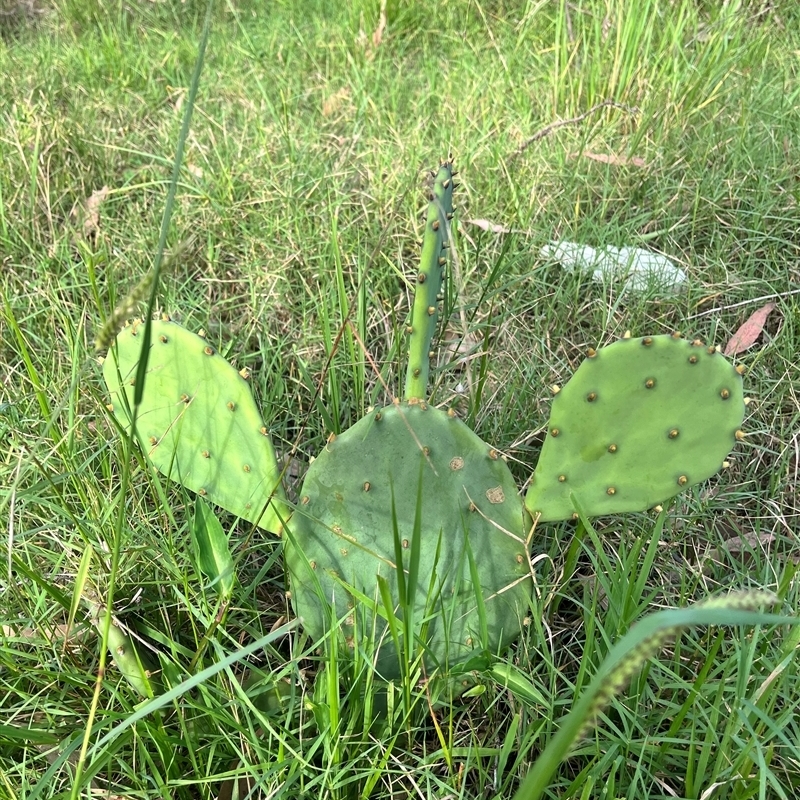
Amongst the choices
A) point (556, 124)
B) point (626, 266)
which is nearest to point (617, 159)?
point (626, 266)

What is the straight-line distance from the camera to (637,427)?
855 millimetres

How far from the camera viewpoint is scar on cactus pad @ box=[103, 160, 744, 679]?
32.7 inches

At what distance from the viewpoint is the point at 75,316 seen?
1425 millimetres

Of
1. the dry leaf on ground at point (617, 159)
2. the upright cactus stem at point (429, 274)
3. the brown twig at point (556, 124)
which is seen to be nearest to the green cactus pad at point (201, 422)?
the upright cactus stem at point (429, 274)

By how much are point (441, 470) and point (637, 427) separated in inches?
9.6

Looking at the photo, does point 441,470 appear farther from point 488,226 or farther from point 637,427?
point 488,226

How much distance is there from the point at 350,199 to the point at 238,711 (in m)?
1.19

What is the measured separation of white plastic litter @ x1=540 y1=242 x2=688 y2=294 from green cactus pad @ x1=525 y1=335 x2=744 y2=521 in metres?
0.62

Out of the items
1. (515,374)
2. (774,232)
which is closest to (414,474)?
(515,374)

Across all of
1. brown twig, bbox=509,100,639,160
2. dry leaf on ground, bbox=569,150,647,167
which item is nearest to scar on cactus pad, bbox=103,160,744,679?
brown twig, bbox=509,100,639,160

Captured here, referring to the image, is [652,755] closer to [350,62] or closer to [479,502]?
[479,502]

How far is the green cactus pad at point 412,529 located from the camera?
85cm

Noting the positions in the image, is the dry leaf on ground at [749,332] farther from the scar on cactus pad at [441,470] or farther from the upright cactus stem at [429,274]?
the upright cactus stem at [429,274]

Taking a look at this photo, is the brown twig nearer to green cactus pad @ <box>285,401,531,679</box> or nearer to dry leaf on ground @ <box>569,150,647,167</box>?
dry leaf on ground @ <box>569,150,647,167</box>
